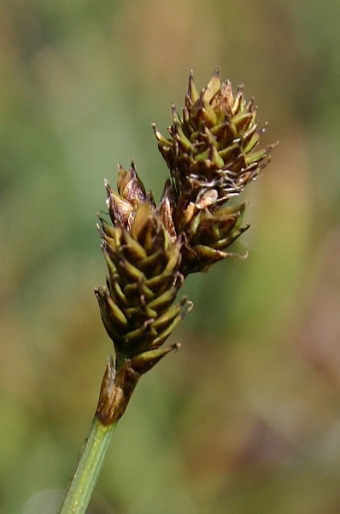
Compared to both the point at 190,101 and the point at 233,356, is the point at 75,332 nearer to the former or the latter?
the point at 233,356

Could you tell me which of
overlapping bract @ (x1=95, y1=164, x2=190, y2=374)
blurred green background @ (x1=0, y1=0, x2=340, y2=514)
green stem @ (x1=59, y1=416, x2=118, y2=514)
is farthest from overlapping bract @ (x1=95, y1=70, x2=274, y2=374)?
blurred green background @ (x1=0, y1=0, x2=340, y2=514)

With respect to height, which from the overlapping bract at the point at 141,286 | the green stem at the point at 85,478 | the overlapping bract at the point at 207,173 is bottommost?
the green stem at the point at 85,478

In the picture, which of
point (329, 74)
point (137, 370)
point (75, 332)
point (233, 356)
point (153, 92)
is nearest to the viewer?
point (137, 370)

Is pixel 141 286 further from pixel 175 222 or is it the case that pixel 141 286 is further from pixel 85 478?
pixel 85 478

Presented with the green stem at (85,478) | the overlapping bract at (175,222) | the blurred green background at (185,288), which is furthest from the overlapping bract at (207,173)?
the blurred green background at (185,288)

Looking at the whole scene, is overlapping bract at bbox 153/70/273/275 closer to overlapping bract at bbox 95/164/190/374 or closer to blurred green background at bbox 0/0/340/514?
overlapping bract at bbox 95/164/190/374

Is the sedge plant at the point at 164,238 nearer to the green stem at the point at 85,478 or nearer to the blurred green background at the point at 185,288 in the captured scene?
the green stem at the point at 85,478

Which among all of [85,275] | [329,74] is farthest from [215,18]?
[85,275]

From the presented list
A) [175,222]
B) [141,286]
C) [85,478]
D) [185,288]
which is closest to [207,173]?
[175,222]
